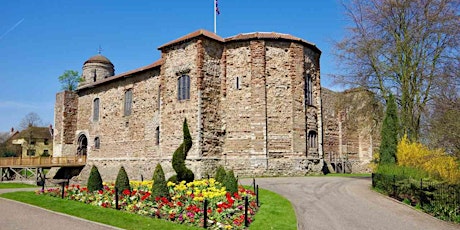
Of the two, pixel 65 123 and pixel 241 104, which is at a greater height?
pixel 241 104

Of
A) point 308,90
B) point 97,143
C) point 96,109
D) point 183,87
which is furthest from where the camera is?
point 96,109

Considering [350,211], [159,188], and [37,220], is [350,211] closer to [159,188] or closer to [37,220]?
[159,188]

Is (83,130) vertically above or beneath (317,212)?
above

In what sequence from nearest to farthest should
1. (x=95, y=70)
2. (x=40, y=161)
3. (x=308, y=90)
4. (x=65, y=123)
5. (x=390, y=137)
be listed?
(x=390, y=137) → (x=308, y=90) → (x=40, y=161) → (x=65, y=123) → (x=95, y=70)

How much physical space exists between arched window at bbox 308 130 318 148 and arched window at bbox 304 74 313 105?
212cm

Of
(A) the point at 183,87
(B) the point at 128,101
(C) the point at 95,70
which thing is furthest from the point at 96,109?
(A) the point at 183,87

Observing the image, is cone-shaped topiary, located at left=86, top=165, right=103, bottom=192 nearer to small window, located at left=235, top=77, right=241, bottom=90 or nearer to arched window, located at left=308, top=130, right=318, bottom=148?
small window, located at left=235, top=77, right=241, bottom=90

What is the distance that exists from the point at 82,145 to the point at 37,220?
91.0 ft

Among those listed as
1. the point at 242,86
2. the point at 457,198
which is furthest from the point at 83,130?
the point at 457,198

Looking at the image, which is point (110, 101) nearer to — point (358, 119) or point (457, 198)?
point (358, 119)

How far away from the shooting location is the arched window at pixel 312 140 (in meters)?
24.2

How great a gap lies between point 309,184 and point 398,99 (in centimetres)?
712

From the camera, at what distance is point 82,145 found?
35969 millimetres

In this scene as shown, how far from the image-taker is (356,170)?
30656mm
